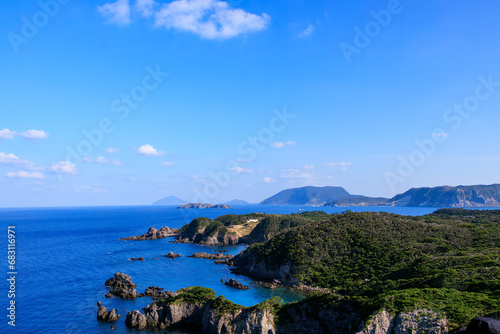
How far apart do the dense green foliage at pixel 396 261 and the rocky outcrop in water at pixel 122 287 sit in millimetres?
28927

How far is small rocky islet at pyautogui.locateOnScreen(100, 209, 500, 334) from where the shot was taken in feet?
99.1

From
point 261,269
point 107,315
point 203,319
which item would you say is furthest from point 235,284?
point 107,315

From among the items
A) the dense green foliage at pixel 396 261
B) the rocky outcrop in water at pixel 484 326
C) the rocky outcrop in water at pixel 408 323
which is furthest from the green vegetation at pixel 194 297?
the rocky outcrop in water at pixel 484 326

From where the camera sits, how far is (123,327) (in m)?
41.6

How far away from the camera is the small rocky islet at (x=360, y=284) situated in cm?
3020

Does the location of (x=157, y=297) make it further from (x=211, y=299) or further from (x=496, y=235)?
(x=496, y=235)

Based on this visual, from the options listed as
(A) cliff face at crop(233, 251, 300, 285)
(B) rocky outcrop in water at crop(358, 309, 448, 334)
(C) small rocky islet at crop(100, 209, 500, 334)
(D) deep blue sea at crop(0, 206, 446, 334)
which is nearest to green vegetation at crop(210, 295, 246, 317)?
(C) small rocky islet at crop(100, 209, 500, 334)

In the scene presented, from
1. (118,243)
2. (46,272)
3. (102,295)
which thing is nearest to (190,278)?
(102,295)

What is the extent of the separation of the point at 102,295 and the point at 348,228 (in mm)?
54065

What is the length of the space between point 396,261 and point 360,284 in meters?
10.0

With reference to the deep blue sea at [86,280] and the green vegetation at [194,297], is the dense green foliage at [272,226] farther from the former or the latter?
the green vegetation at [194,297]

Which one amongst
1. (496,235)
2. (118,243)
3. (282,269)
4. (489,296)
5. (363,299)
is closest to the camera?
(489,296)

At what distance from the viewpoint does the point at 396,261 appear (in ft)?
185

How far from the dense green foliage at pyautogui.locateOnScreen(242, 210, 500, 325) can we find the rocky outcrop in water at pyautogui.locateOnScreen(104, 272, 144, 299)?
94.9ft
